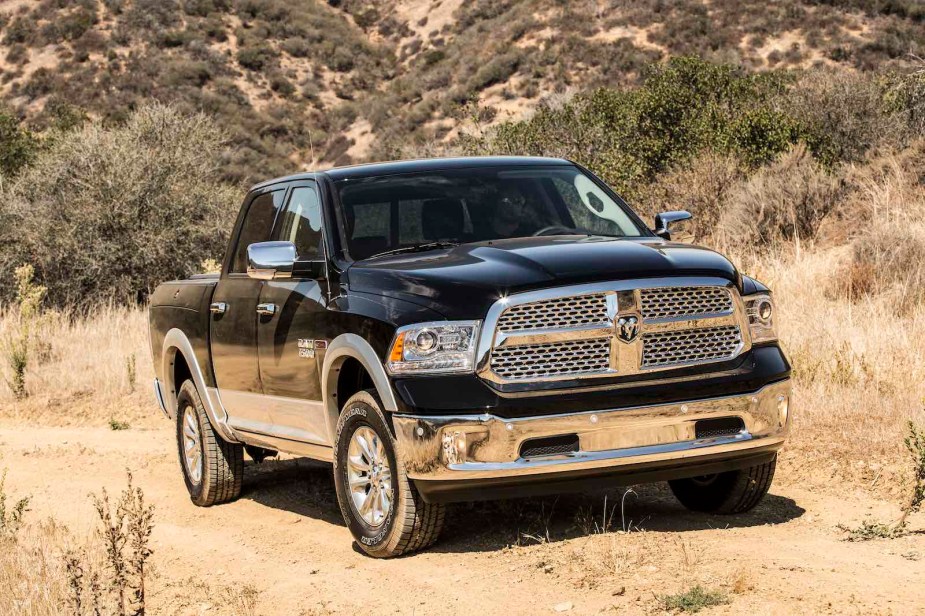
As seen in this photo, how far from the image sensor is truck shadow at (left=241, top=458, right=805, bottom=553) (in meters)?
6.49

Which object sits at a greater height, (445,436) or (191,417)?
(445,436)

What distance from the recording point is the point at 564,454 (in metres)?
5.72

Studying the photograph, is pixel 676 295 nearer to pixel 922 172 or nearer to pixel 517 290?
pixel 517 290

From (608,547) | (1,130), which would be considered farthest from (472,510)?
(1,130)

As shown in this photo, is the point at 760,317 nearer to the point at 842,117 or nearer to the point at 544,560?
the point at 544,560

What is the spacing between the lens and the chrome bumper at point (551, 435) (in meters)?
5.64

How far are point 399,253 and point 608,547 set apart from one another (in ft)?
6.27

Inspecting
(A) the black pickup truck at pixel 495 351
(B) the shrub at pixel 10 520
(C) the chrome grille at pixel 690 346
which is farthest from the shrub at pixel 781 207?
(B) the shrub at pixel 10 520

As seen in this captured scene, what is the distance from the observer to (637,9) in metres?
55.6

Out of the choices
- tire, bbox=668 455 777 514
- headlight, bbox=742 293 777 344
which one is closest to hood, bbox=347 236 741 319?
headlight, bbox=742 293 777 344

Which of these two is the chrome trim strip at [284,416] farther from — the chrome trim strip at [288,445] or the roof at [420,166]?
the roof at [420,166]

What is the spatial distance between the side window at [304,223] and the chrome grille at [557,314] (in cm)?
157

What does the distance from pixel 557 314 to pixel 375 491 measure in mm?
1312

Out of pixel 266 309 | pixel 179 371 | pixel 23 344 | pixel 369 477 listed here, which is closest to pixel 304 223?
pixel 266 309
